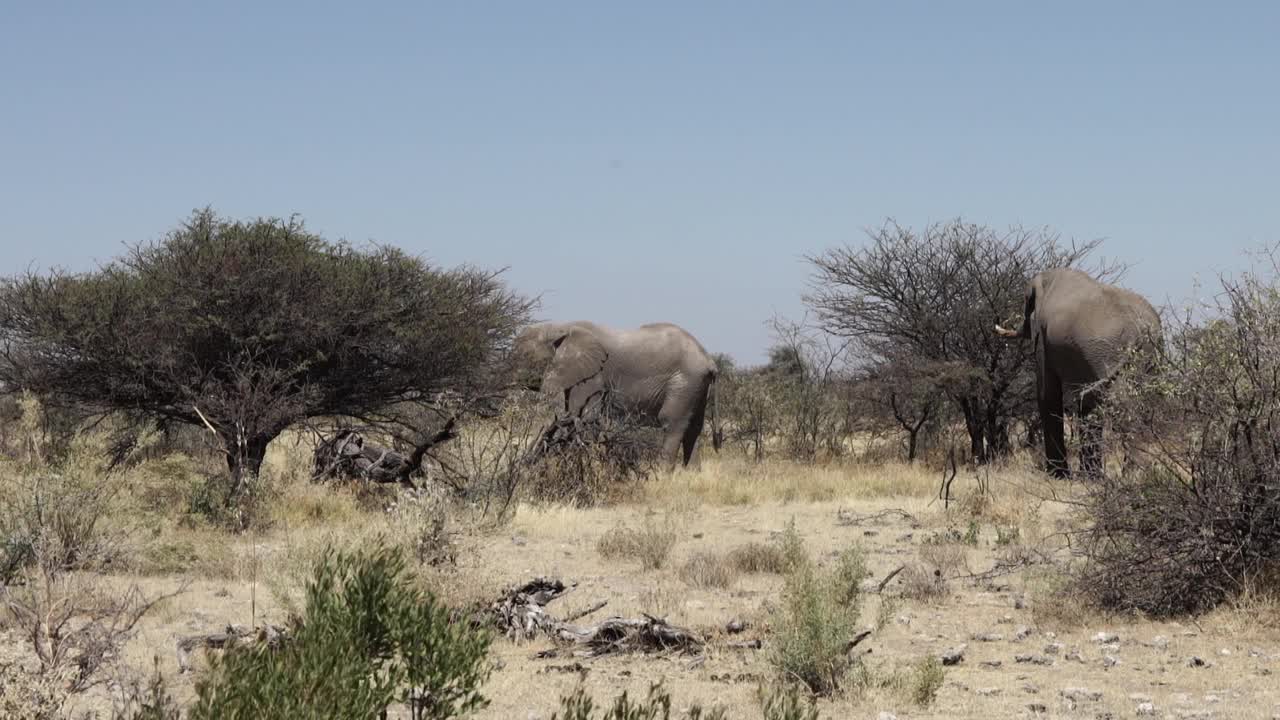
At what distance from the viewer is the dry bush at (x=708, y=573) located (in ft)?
35.2

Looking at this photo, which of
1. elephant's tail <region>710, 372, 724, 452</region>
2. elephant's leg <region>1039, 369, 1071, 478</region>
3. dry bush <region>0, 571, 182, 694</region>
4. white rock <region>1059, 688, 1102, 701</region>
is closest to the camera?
dry bush <region>0, 571, 182, 694</region>

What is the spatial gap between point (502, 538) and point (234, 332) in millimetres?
3742

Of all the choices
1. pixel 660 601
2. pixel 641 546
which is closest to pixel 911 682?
pixel 660 601

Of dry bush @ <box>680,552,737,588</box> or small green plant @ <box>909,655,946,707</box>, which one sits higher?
dry bush @ <box>680,552,737,588</box>

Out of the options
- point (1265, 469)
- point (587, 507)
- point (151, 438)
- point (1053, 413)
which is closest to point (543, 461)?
point (587, 507)

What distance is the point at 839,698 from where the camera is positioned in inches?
286

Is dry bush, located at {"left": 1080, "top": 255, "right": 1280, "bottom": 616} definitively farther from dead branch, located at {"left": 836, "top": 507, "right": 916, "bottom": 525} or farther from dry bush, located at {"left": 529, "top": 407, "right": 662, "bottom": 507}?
dry bush, located at {"left": 529, "top": 407, "right": 662, "bottom": 507}

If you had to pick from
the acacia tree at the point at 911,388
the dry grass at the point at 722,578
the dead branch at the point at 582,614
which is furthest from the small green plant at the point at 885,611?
the acacia tree at the point at 911,388

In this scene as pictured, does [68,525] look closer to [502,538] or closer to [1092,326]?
[502,538]

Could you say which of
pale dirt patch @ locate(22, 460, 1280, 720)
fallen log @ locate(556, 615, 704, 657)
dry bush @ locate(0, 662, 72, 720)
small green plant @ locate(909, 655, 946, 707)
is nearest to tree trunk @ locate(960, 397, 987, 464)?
pale dirt patch @ locate(22, 460, 1280, 720)

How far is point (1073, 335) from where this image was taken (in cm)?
1720

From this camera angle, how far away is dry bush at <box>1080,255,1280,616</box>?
892cm

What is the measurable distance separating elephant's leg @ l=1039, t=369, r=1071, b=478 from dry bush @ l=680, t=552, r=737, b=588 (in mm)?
7751

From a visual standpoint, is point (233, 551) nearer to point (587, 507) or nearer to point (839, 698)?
point (587, 507)
